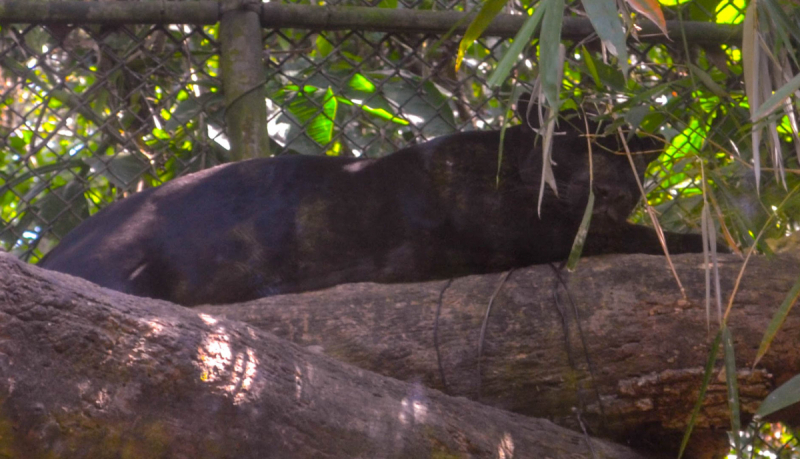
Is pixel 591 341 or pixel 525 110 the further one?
pixel 525 110

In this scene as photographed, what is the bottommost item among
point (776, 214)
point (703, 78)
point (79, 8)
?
point (776, 214)

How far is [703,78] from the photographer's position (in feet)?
4.77

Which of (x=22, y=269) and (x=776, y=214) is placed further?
(x=776, y=214)

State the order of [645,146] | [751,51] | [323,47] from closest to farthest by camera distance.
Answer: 1. [751,51]
2. [645,146]
3. [323,47]

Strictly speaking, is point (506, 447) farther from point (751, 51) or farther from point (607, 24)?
point (751, 51)

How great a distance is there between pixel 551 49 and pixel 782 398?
549 millimetres

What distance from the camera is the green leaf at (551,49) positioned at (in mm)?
1052

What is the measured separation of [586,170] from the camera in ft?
5.32

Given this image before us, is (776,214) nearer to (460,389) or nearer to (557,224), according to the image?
(557,224)

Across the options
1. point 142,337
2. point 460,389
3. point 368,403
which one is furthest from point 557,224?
point 142,337

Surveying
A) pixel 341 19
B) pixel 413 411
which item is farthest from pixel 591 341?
pixel 341 19

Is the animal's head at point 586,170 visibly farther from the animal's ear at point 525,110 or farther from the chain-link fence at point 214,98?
Answer: the chain-link fence at point 214,98

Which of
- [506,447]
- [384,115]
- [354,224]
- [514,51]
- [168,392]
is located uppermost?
[384,115]

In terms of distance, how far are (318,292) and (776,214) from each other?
817 millimetres
